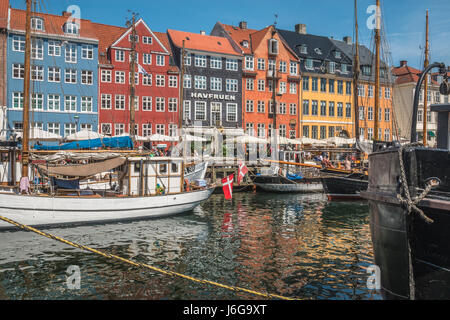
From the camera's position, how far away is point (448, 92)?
9.01 meters

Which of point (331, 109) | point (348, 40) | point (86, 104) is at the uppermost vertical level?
point (348, 40)

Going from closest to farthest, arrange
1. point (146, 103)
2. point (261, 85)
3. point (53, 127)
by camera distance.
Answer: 1. point (53, 127)
2. point (146, 103)
3. point (261, 85)

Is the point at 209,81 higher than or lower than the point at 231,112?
higher

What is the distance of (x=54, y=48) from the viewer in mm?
42219

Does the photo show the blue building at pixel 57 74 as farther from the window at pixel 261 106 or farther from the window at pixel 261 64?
the window at pixel 261 64

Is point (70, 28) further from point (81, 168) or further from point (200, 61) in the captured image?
point (81, 168)

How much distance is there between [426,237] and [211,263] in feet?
25.0

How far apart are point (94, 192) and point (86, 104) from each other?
76.4 feet

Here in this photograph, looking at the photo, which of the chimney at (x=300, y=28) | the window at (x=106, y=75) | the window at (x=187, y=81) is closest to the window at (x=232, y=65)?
the window at (x=187, y=81)

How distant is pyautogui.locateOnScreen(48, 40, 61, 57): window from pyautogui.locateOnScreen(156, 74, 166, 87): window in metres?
10.2

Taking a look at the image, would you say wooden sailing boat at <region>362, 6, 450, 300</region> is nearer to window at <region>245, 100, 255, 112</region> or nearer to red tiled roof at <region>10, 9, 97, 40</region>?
red tiled roof at <region>10, 9, 97, 40</region>

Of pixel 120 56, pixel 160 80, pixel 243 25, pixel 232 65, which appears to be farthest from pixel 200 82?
pixel 243 25

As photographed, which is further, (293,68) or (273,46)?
(293,68)

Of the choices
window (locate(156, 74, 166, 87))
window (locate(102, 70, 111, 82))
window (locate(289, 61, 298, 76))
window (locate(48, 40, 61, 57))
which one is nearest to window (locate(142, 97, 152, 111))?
window (locate(156, 74, 166, 87))
